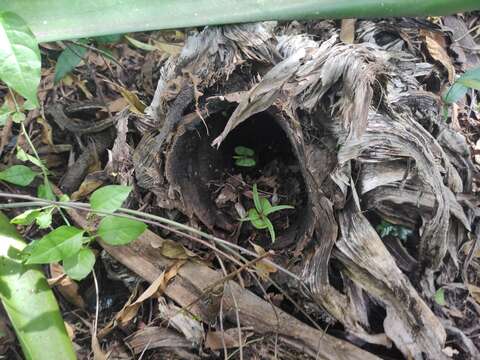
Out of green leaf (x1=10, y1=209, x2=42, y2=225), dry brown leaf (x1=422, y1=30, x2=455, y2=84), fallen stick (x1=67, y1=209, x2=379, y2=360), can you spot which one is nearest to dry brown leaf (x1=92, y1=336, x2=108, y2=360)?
fallen stick (x1=67, y1=209, x2=379, y2=360)

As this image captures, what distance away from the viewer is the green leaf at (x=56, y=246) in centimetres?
76

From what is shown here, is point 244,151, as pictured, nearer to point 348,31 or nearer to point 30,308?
point 348,31

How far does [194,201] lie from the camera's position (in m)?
0.97

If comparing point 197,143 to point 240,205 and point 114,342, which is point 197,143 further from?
point 114,342

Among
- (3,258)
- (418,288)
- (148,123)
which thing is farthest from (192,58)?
(418,288)

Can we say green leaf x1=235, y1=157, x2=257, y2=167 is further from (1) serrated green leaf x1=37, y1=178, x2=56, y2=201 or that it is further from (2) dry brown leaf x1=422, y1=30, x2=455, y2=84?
(2) dry brown leaf x1=422, y1=30, x2=455, y2=84

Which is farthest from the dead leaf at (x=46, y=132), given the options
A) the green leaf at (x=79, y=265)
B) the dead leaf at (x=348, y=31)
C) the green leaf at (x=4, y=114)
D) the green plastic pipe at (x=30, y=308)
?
the dead leaf at (x=348, y=31)

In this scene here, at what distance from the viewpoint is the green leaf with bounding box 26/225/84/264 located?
762 mm

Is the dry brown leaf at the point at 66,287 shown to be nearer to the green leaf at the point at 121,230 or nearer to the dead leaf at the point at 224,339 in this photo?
the green leaf at the point at 121,230

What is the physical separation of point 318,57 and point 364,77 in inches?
3.7

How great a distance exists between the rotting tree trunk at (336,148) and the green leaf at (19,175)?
0.25 meters

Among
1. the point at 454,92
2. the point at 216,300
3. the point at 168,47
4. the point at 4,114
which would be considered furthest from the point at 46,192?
the point at 454,92

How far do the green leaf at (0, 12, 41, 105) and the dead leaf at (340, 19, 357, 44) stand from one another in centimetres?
63

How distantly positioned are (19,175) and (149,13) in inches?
17.6
